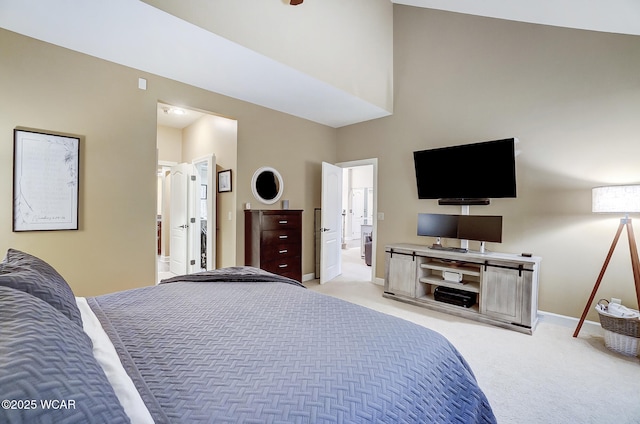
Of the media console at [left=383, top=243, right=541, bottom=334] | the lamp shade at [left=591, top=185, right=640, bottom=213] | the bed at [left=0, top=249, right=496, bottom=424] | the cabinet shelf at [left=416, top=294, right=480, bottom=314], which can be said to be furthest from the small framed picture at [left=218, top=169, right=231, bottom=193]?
the lamp shade at [left=591, top=185, right=640, bottom=213]

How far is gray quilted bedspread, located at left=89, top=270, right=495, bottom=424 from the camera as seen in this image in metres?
0.78

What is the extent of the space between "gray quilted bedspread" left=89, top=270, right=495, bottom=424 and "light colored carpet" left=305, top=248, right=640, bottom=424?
2.83 ft

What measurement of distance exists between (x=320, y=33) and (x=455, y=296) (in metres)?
3.46

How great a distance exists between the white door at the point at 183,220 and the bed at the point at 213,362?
3348 millimetres

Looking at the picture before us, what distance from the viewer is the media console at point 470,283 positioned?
2.84 metres

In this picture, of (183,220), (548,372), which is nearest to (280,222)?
(183,220)

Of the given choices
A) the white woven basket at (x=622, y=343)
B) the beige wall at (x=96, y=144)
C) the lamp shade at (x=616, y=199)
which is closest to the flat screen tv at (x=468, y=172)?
the lamp shade at (x=616, y=199)

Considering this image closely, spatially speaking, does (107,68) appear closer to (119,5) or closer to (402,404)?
(119,5)

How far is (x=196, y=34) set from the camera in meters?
2.37

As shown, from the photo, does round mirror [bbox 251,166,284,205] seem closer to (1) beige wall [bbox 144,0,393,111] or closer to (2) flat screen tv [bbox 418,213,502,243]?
(1) beige wall [bbox 144,0,393,111]

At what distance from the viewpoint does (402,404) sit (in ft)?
2.92

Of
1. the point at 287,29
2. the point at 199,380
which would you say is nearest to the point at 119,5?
the point at 287,29

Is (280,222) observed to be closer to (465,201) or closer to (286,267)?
(286,267)

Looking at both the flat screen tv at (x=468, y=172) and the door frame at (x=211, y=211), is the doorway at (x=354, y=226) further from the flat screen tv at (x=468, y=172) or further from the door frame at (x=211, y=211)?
the door frame at (x=211, y=211)
